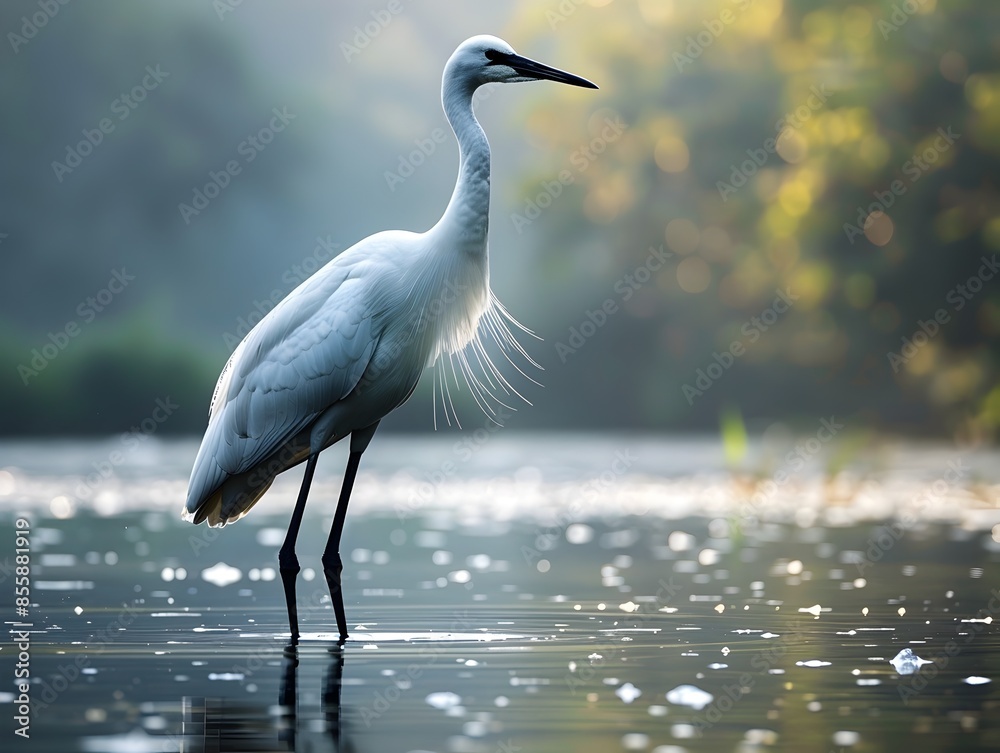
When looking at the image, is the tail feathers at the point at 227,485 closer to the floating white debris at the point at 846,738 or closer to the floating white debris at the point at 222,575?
the floating white debris at the point at 222,575

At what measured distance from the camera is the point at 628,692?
4.87 m

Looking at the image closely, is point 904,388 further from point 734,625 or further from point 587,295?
point 734,625

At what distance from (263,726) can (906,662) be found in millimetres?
2324

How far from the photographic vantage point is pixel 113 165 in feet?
138

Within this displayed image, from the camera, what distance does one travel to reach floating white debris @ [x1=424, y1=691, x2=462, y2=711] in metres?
4.68

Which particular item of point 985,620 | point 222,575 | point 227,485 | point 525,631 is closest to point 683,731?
point 525,631

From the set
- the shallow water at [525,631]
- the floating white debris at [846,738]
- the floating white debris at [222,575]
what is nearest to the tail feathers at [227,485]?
the shallow water at [525,631]

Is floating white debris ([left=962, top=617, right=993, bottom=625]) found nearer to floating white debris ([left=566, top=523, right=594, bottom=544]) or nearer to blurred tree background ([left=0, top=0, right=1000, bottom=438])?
floating white debris ([left=566, top=523, right=594, bottom=544])

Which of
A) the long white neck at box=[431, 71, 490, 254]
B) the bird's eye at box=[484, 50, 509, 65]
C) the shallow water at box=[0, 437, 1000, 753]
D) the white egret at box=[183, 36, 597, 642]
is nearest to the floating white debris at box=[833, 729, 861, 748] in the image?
the shallow water at box=[0, 437, 1000, 753]

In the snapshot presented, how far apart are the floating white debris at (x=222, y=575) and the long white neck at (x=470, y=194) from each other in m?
2.62

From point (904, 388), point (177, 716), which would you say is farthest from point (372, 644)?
point (904, 388)

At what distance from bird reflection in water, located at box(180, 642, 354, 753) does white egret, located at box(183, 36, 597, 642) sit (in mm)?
2368

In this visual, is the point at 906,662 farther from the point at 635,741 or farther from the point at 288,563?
the point at 288,563

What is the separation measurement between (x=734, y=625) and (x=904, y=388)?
Result: 2506 centimetres
